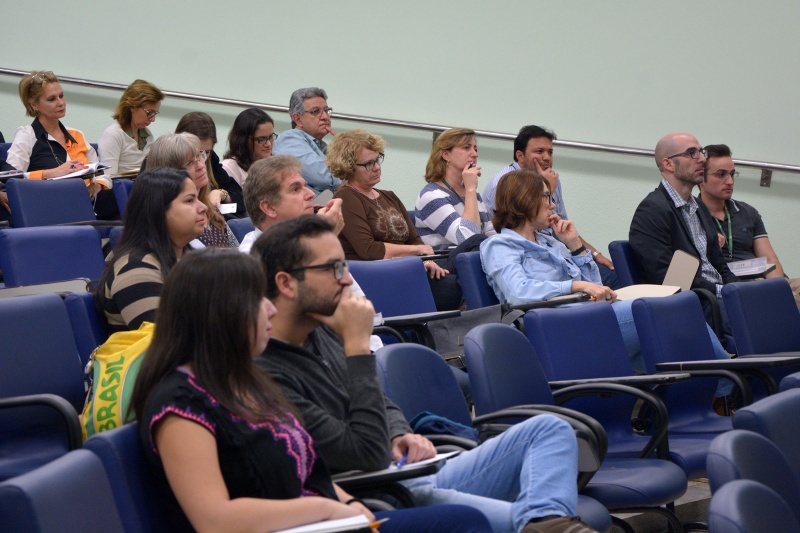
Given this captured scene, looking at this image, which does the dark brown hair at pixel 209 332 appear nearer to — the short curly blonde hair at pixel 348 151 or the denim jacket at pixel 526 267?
the denim jacket at pixel 526 267

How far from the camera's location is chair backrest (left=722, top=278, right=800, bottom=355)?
366 centimetres

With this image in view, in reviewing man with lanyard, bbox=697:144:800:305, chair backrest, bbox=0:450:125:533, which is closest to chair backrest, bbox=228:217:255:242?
man with lanyard, bbox=697:144:800:305

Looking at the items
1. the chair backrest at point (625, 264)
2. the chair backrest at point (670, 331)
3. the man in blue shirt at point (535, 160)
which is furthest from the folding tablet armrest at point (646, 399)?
the man in blue shirt at point (535, 160)

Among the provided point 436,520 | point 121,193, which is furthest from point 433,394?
point 121,193

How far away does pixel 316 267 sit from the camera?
2072 millimetres

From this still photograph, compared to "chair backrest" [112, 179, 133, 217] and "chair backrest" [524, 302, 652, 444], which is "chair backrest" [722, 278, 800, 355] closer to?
"chair backrest" [524, 302, 652, 444]

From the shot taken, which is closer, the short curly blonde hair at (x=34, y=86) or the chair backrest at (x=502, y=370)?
the chair backrest at (x=502, y=370)

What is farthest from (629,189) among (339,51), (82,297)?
(82,297)

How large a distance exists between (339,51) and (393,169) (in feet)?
2.78

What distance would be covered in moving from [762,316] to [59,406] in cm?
263

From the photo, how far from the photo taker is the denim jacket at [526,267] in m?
3.87

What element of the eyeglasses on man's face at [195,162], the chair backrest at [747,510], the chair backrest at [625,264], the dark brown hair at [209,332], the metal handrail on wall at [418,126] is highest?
the metal handrail on wall at [418,126]

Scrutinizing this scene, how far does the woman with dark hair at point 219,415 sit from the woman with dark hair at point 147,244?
88 cm

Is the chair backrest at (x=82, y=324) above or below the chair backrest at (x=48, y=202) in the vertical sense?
below
